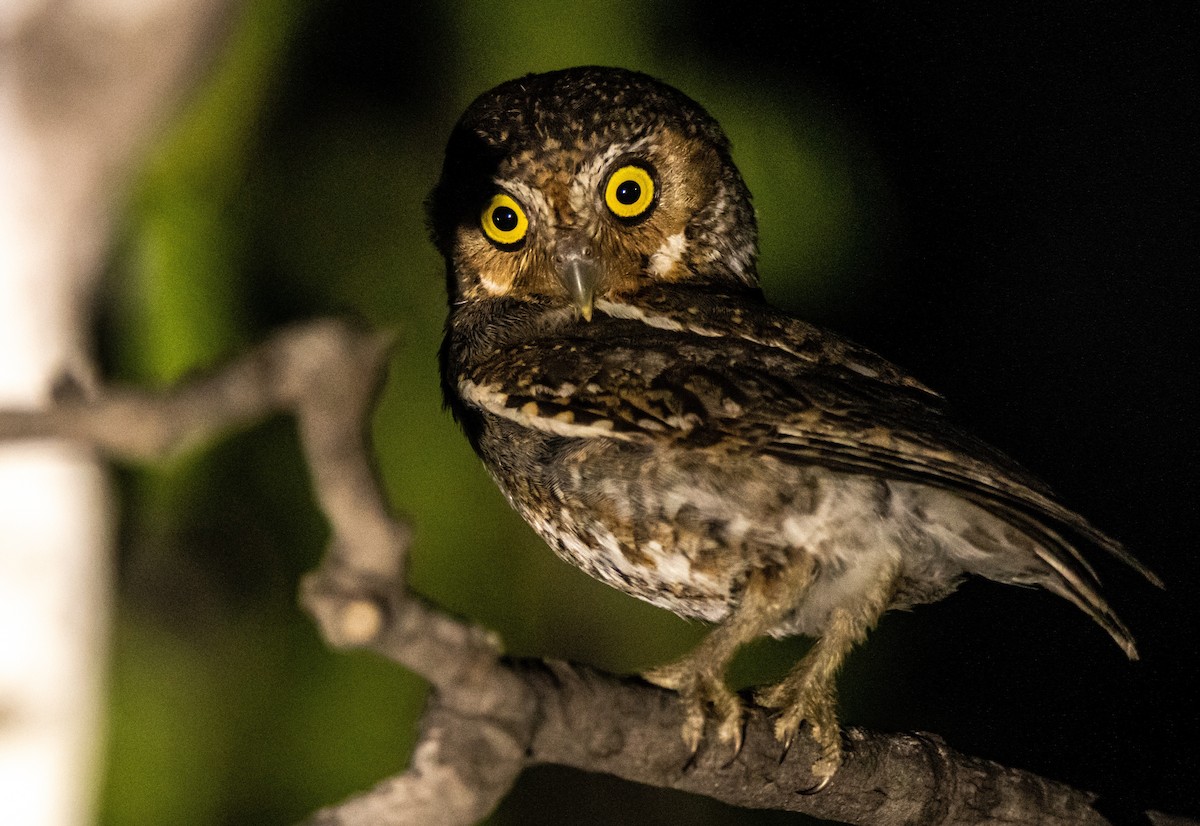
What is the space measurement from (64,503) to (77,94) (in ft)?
2.25

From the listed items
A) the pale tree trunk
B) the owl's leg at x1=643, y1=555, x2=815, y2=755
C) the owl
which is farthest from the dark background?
the owl's leg at x1=643, y1=555, x2=815, y2=755

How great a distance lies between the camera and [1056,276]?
3484 millimetres

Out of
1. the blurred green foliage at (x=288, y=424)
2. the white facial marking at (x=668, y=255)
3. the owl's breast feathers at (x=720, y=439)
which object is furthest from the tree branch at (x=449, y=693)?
the blurred green foliage at (x=288, y=424)

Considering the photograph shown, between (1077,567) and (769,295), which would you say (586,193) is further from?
(769,295)

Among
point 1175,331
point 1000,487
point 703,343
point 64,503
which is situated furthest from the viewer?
point 1175,331

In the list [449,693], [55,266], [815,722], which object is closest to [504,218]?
[55,266]

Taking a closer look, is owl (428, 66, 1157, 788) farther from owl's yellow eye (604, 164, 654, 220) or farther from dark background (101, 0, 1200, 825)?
dark background (101, 0, 1200, 825)

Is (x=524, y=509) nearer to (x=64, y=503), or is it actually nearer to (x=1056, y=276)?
(x=64, y=503)

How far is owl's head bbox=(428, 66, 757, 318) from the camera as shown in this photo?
6.68 feet

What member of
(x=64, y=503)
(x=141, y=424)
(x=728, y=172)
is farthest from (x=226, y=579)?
(x=141, y=424)

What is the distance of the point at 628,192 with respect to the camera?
2.09 meters

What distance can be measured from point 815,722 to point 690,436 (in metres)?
0.45

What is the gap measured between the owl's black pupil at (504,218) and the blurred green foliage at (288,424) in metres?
0.87

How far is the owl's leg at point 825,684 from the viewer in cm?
174
